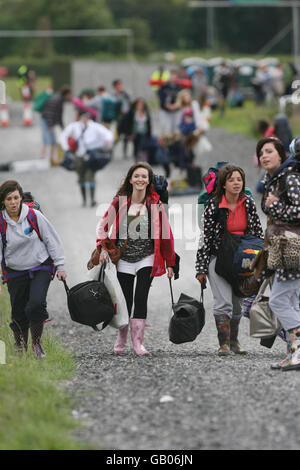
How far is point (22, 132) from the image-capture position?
33344 mm

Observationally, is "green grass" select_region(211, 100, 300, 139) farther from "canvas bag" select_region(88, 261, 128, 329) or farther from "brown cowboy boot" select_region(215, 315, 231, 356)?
"canvas bag" select_region(88, 261, 128, 329)

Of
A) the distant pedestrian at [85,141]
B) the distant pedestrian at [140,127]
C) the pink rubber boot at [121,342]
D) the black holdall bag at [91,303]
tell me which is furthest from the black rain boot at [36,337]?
the distant pedestrian at [140,127]

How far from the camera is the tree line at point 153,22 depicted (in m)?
72.9

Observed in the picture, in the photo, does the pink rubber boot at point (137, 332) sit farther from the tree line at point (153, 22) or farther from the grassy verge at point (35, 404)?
the tree line at point (153, 22)

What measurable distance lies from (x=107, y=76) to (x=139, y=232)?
32.7 metres

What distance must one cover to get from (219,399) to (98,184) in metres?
15.5

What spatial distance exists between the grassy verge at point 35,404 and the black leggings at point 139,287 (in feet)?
2.29

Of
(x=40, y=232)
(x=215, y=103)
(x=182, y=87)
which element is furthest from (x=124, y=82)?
(x=40, y=232)

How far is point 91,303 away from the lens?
26.8 ft

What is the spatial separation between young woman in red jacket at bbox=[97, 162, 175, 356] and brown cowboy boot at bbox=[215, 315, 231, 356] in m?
0.58

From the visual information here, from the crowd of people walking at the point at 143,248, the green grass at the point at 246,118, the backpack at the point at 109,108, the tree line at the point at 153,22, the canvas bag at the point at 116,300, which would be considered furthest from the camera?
the tree line at the point at 153,22

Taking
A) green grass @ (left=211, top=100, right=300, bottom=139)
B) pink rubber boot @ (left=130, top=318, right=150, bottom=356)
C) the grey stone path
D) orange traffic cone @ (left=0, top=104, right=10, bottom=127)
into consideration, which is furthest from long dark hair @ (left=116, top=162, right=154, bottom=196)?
orange traffic cone @ (left=0, top=104, right=10, bottom=127)

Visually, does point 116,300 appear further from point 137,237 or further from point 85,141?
point 85,141

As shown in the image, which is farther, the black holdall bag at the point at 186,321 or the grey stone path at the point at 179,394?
the black holdall bag at the point at 186,321
